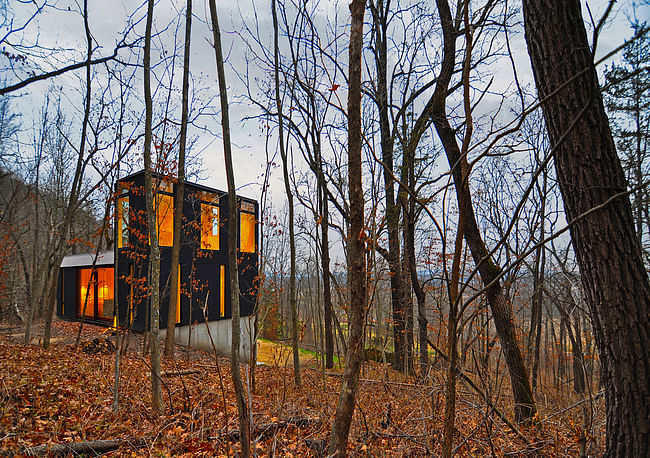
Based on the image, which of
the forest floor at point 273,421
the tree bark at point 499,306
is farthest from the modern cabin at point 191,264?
the tree bark at point 499,306

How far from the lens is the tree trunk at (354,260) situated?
Answer: 66.4 inches

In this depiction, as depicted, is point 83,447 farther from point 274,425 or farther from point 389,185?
point 389,185

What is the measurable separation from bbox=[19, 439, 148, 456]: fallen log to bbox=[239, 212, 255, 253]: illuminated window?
10.7 m

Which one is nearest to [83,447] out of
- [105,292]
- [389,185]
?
[389,185]

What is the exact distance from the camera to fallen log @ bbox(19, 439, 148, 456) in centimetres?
255

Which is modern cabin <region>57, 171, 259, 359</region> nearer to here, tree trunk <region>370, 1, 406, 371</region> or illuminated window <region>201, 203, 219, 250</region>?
illuminated window <region>201, 203, 219, 250</region>

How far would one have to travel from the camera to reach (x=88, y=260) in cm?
1331

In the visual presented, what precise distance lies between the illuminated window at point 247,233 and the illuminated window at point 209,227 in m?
1.00

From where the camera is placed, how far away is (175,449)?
8.84 ft

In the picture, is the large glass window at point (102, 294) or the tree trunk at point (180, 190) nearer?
the tree trunk at point (180, 190)

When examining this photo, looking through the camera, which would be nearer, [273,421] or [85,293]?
[273,421]

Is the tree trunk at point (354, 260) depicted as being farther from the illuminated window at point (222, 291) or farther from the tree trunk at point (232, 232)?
the illuminated window at point (222, 291)

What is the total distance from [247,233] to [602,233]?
1292cm

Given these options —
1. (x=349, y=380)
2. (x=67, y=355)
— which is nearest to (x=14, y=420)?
(x=349, y=380)
